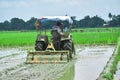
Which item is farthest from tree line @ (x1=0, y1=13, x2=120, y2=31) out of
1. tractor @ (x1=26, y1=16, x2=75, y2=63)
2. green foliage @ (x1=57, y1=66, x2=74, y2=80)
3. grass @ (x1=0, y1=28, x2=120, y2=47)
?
green foliage @ (x1=57, y1=66, x2=74, y2=80)

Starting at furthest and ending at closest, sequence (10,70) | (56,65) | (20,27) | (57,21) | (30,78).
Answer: (20,27) → (57,21) → (56,65) → (10,70) → (30,78)

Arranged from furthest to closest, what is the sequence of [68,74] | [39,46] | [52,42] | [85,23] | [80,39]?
[85,23] < [80,39] < [39,46] < [52,42] < [68,74]

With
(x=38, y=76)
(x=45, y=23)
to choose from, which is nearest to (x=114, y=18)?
(x=45, y=23)

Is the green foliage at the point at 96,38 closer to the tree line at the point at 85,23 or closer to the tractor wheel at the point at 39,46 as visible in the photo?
the tractor wheel at the point at 39,46

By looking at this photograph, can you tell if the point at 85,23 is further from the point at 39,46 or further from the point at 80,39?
the point at 39,46

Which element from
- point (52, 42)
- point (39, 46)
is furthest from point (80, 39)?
point (52, 42)

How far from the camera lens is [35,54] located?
17.1 meters

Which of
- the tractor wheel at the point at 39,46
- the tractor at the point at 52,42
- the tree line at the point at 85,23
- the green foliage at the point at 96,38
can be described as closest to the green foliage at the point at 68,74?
the tractor at the point at 52,42

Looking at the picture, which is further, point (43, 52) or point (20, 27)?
point (20, 27)

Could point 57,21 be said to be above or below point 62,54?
above

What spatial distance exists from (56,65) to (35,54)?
69.3 inches

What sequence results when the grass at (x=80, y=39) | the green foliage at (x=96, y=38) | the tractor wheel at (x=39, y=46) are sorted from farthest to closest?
the grass at (x=80, y=39) < the green foliage at (x=96, y=38) < the tractor wheel at (x=39, y=46)

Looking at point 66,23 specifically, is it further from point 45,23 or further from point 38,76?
point 38,76

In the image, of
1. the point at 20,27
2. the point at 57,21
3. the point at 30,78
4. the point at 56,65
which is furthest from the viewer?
the point at 20,27
